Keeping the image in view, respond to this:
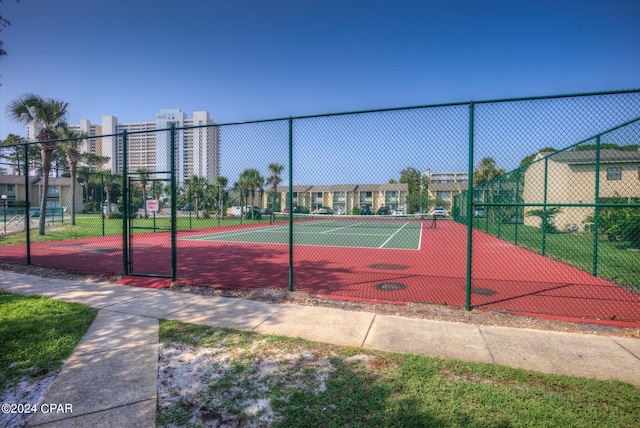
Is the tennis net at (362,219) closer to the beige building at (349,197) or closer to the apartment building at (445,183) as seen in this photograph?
the beige building at (349,197)

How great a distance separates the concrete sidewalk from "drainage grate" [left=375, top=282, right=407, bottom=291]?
5.96 ft

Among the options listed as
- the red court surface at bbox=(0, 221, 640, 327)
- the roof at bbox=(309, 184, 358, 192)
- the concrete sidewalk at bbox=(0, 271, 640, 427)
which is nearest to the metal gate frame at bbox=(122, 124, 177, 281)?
the red court surface at bbox=(0, 221, 640, 327)

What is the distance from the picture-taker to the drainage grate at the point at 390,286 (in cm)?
699

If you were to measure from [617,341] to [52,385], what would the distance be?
657 centimetres

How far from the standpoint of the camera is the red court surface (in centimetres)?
600

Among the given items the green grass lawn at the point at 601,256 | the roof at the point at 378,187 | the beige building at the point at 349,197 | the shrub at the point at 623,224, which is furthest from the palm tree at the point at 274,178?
the shrub at the point at 623,224

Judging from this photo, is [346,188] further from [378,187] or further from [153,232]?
Answer: [153,232]

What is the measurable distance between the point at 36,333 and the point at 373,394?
176 inches

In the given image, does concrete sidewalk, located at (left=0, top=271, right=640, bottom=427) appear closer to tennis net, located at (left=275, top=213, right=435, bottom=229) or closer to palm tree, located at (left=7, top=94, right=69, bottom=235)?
tennis net, located at (left=275, top=213, right=435, bottom=229)

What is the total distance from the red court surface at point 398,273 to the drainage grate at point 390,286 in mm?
21

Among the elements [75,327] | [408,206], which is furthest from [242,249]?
[75,327]

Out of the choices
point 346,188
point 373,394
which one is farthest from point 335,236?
point 373,394

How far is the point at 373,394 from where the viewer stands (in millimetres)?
3033

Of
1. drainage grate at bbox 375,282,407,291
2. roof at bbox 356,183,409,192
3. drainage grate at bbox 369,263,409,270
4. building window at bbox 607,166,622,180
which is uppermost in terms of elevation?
building window at bbox 607,166,622,180
